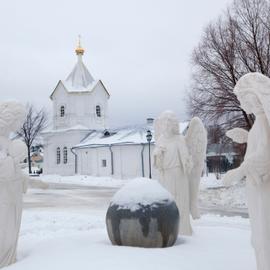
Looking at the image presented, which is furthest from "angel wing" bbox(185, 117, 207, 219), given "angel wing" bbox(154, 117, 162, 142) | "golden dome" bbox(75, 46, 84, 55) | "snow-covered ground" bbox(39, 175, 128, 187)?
"golden dome" bbox(75, 46, 84, 55)

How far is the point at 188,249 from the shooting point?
5734mm

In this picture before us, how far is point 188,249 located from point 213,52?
18598 millimetres

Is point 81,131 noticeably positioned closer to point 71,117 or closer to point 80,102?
point 71,117

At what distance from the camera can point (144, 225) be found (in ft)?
18.4

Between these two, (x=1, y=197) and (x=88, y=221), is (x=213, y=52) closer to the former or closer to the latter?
(x=88, y=221)

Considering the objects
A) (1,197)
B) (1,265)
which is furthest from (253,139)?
(1,265)

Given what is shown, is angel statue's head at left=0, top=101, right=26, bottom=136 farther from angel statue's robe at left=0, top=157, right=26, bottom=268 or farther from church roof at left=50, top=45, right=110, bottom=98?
church roof at left=50, top=45, right=110, bottom=98

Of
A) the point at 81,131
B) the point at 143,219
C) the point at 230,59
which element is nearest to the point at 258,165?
the point at 143,219

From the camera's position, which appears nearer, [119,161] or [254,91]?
[254,91]

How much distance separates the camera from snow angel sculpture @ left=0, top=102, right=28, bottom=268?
5164 millimetres

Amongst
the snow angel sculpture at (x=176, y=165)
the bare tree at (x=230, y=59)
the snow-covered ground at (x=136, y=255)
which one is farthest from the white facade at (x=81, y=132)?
the snow-covered ground at (x=136, y=255)

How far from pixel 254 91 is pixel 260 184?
0.87 meters

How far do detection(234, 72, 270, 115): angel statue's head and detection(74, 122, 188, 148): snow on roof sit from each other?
107 ft

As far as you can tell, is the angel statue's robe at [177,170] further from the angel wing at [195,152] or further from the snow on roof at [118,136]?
the snow on roof at [118,136]
